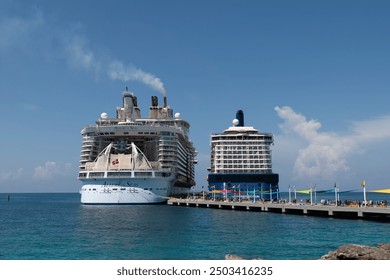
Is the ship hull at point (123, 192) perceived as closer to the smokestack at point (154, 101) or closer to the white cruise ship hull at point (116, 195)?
the white cruise ship hull at point (116, 195)

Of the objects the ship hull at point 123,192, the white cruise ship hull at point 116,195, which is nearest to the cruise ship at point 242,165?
the ship hull at point 123,192

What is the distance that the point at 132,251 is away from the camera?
3509cm

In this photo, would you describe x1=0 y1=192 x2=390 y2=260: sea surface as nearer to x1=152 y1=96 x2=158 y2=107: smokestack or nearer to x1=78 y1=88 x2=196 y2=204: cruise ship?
x1=78 y1=88 x2=196 y2=204: cruise ship

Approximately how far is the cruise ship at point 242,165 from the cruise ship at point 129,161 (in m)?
11.1

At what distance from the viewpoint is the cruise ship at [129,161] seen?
93.6 meters

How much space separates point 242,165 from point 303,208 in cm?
4390

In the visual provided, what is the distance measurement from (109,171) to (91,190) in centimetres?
622

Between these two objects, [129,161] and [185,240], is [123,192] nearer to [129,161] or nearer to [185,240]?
Answer: [129,161]

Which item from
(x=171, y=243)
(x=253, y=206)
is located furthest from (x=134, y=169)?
(x=171, y=243)

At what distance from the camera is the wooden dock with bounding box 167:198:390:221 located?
6032cm

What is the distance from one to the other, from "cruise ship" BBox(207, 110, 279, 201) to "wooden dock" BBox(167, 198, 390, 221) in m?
9.02

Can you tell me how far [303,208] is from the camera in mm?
70812
